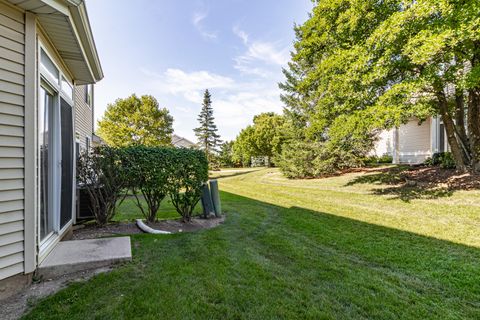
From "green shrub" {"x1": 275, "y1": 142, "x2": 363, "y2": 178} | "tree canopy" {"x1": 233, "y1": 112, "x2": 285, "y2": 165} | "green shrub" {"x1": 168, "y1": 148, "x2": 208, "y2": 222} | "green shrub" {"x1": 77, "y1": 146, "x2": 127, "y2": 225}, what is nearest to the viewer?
"green shrub" {"x1": 77, "y1": 146, "x2": 127, "y2": 225}

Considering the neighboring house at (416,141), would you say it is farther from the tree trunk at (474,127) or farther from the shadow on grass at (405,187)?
the tree trunk at (474,127)

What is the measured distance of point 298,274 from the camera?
2.96 meters

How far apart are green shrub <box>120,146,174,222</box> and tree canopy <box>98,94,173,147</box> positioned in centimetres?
1904

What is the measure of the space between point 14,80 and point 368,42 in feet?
25.6

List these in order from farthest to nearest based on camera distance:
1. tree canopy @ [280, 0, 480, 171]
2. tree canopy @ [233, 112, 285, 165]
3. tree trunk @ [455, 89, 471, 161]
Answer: tree canopy @ [233, 112, 285, 165] < tree trunk @ [455, 89, 471, 161] < tree canopy @ [280, 0, 480, 171]

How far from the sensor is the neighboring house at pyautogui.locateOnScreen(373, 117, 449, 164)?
13.2 metres

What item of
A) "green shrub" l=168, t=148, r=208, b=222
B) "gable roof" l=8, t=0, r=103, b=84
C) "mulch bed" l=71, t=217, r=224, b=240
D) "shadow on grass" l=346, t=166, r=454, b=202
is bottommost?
"mulch bed" l=71, t=217, r=224, b=240

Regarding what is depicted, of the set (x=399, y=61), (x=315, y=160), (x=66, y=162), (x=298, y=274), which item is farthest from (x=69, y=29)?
(x=315, y=160)

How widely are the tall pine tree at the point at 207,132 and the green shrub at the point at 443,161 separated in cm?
2085

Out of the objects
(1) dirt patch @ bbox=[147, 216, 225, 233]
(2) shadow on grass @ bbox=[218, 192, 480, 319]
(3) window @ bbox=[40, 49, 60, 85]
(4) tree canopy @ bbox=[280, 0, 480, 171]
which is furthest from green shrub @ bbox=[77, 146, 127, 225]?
(4) tree canopy @ bbox=[280, 0, 480, 171]

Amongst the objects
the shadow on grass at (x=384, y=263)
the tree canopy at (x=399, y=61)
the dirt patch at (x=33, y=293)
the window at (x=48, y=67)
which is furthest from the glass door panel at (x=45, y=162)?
the tree canopy at (x=399, y=61)

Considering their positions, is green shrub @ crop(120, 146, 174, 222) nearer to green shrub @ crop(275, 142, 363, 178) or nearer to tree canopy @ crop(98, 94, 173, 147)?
green shrub @ crop(275, 142, 363, 178)

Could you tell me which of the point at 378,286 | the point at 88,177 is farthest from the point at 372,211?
the point at 88,177

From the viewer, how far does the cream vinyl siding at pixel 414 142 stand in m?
14.6
